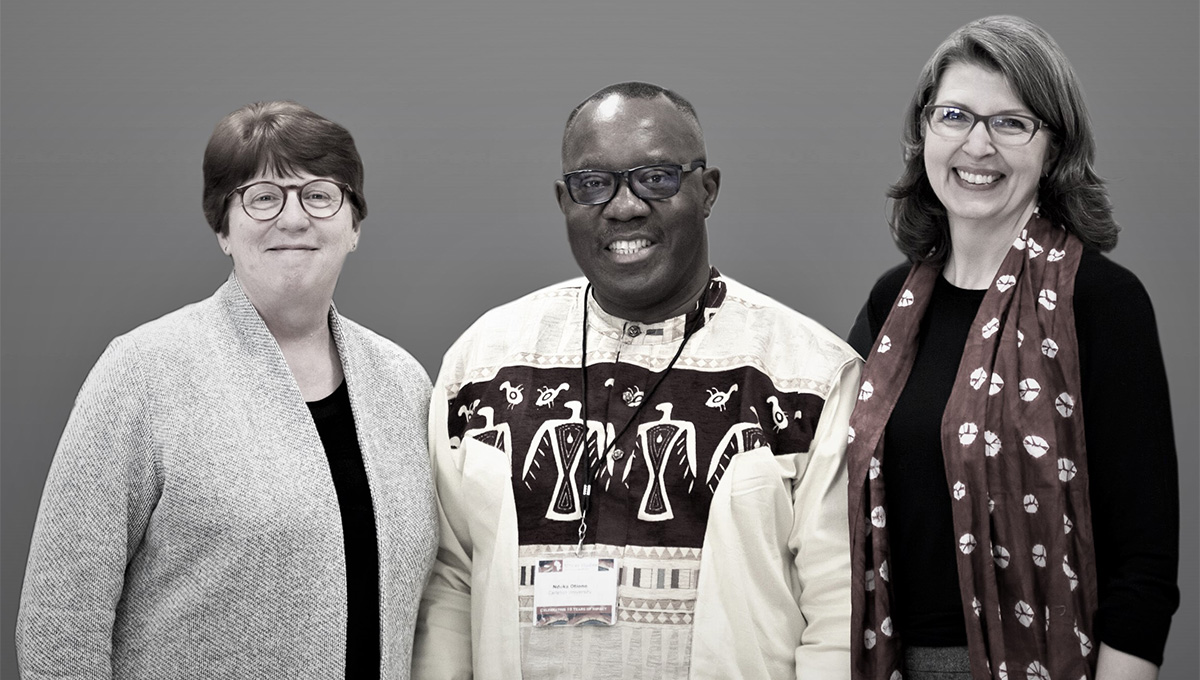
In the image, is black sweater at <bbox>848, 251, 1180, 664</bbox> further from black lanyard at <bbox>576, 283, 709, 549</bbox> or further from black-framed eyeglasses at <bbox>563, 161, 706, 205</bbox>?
black-framed eyeglasses at <bbox>563, 161, 706, 205</bbox>

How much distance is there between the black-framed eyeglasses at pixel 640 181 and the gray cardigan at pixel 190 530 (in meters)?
0.70

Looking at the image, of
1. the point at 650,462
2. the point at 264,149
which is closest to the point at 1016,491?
the point at 650,462

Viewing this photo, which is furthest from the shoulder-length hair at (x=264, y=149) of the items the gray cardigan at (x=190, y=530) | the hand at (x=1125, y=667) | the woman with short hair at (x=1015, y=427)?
the hand at (x=1125, y=667)

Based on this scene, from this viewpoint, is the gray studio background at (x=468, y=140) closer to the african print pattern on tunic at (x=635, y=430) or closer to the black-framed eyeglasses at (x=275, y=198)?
the african print pattern on tunic at (x=635, y=430)

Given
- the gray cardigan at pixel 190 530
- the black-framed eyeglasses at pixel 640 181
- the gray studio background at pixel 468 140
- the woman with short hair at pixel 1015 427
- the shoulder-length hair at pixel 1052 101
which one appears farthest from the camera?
the gray studio background at pixel 468 140

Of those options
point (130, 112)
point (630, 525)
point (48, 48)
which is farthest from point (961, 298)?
point (48, 48)

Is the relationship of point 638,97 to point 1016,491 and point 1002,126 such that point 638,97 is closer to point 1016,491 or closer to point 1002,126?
point 1002,126

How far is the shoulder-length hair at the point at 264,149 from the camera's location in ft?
7.50

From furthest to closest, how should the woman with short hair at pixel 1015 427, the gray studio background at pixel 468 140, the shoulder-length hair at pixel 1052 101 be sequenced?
the gray studio background at pixel 468 140
the shoulder-length hair at pixel 1052 101
the woman with short hair at pixel 1015 427

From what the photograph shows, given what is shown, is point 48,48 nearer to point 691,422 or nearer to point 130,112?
point 130,112

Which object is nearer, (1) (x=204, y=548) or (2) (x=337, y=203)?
(1) (x=204, y=548)

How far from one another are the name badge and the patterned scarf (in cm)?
47

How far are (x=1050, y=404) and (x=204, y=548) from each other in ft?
5.06

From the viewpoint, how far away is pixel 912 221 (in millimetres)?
2562
